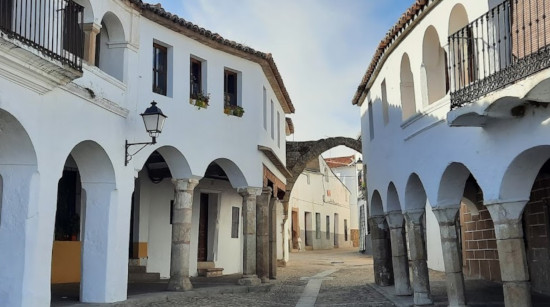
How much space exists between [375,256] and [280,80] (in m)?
6.26

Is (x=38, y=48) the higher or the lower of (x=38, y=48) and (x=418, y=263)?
the higher

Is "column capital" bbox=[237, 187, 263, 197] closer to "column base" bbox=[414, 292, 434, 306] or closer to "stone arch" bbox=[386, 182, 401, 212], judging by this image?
"stone arch" bbox=[386, 182, 401, 212]

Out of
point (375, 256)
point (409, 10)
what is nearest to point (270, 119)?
point (375, 256)

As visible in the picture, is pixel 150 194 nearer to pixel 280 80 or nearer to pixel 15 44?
pixel 280 80

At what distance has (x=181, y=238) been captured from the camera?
1355 cm

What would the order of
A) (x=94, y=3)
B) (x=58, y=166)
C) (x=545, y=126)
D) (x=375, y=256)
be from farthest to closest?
(x=375, y=256) < (x=94, y=3) < (x=58, y=166) < (x=545, y=126)

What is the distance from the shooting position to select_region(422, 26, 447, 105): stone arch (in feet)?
35.0

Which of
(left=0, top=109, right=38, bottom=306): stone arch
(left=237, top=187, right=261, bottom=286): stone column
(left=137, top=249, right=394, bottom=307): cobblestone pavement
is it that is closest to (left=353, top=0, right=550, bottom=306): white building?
(left=137, top=249, right=394, bottom=307): cobblestone pavement

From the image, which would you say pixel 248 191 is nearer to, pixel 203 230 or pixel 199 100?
pixel 199 100

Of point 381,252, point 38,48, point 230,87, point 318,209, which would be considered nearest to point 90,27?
point 38,48

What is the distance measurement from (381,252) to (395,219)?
103 inches

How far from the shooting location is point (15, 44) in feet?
24.3

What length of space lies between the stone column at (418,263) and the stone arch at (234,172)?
537 centimetres

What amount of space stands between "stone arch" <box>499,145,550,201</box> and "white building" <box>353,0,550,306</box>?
15 mm
